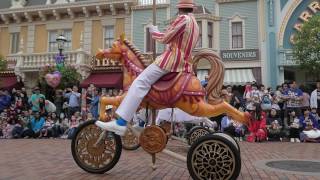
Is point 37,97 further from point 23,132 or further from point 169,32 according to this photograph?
point 169,32

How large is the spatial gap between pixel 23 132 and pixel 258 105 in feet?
30.5

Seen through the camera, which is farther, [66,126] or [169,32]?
[66,126]

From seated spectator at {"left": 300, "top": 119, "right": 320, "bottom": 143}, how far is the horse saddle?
28.8 ft

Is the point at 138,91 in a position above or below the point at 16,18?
below

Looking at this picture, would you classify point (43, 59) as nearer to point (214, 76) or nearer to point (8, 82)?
point (8, 82)

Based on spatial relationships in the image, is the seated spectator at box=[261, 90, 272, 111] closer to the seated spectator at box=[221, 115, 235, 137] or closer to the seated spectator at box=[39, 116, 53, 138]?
the seated spectator at box=[221, 115, 235, 137]

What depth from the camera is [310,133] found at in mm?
12875

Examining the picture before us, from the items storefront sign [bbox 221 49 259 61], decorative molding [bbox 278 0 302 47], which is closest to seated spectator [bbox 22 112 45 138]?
storefront sign [bbox 221 49 259 61]

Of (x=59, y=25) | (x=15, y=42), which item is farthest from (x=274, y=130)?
(x=15, y=42)

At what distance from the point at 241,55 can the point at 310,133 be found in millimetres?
10697

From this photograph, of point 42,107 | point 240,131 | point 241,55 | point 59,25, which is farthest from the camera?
point 59,25

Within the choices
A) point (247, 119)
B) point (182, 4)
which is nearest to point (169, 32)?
point (182, 4)

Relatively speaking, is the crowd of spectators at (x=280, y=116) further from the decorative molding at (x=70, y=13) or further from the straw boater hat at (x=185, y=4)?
the decorative molding at (x=70, y=13)

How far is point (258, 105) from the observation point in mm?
13195
